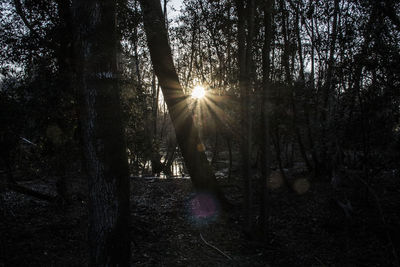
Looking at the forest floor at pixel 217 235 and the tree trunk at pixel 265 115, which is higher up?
the tree trunk at pixel 265 115

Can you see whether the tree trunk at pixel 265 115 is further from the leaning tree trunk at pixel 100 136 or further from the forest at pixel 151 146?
→ the leaning tree trunk at pixel 100 136

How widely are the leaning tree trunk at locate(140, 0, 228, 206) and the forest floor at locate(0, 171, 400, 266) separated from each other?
3.68ft

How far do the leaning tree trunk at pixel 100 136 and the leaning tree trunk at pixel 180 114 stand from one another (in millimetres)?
4589

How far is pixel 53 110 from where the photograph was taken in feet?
20.4

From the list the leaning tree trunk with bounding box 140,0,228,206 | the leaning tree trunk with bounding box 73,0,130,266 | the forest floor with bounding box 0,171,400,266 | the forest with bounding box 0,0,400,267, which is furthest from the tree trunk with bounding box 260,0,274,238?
the leaning tree trunk with bounding box 73,0,130,266

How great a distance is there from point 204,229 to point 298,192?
5.52 m

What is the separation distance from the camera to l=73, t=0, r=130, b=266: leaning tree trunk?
3486mm

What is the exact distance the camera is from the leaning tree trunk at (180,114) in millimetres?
8219

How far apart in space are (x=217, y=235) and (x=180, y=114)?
11.7ft

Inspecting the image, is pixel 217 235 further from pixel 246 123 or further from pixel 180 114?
pixel 180 114

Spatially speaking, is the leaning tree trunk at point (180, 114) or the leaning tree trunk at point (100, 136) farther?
the leaning tree trunk at point (180, 114)

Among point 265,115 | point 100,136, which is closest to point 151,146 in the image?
point 265,115

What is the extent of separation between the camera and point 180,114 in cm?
840

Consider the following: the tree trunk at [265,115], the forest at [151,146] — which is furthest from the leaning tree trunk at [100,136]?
the tree trunk at [265,115]
